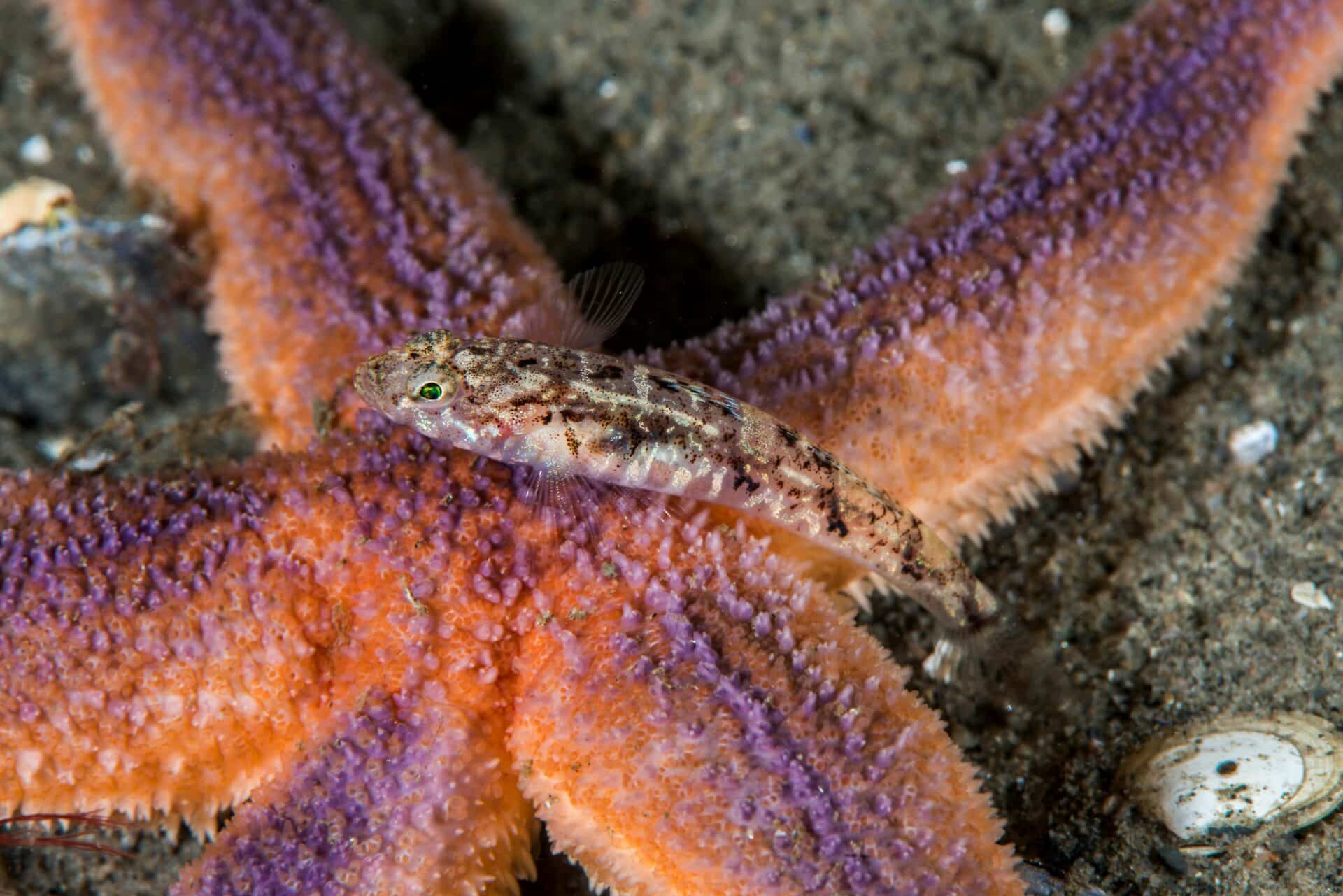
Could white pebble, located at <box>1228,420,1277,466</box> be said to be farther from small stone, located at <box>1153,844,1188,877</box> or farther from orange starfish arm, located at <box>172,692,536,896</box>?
orange starfish arm, located at <box>172,692,536,896</box>

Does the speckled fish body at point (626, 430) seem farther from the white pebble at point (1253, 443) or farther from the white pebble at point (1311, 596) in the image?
the white pebble at point (1253, 443)

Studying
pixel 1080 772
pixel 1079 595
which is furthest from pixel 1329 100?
pixel 1080 772

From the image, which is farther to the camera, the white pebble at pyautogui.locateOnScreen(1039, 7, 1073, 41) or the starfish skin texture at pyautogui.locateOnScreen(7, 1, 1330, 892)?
the white pebble at pyautogui.locateOnScreen(1039, 7, 1073, 41)

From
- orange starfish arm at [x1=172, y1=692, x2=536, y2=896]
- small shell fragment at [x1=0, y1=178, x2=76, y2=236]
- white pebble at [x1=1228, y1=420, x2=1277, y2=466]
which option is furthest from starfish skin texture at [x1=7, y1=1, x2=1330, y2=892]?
white pebble at [x1=1228, y1=420, x2=1277, y2=466]

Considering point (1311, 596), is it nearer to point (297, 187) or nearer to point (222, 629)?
point (222, 629)

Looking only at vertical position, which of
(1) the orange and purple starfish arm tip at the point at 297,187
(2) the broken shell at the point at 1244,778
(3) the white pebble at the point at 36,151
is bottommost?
(3) the white pebble at the point at 36,151

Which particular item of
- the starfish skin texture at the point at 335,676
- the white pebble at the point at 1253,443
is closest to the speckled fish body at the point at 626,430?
the starfish skin texture at the point at 335,676
